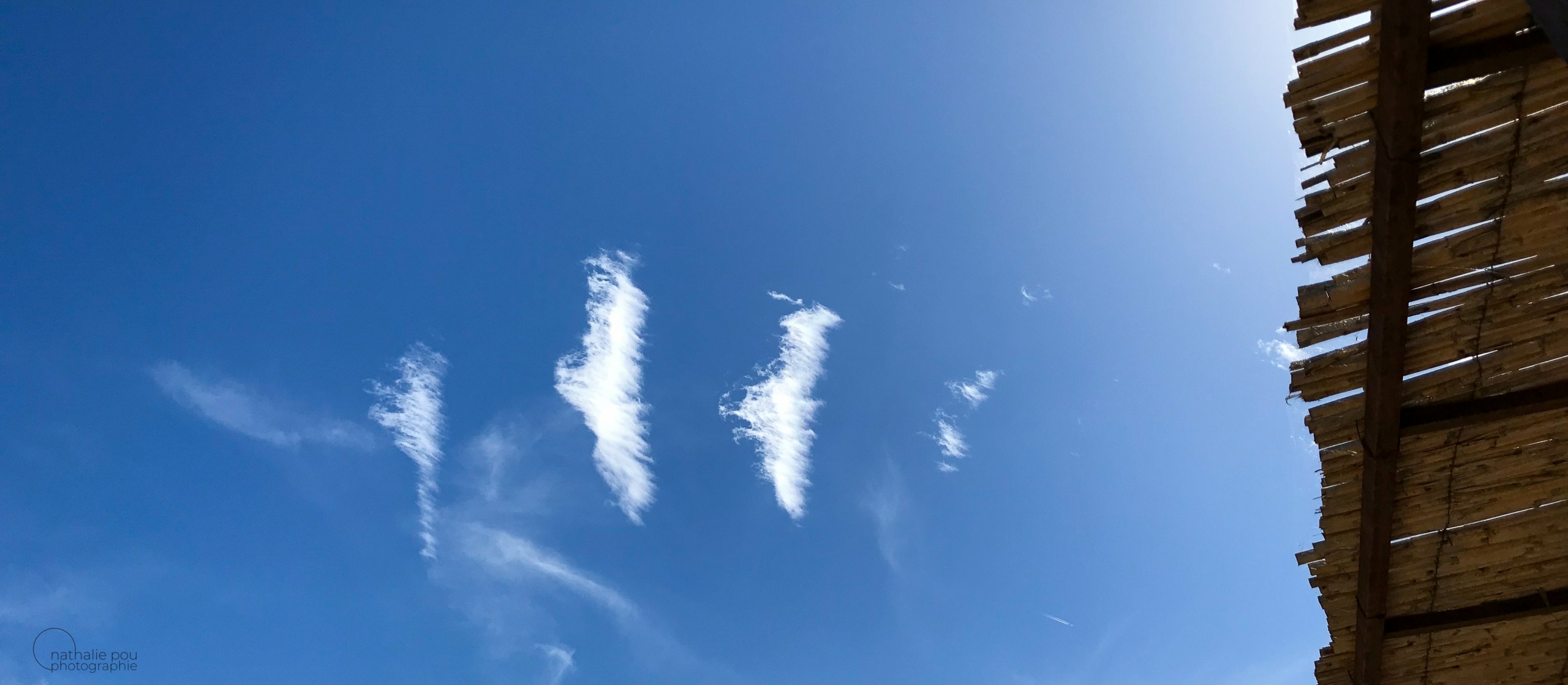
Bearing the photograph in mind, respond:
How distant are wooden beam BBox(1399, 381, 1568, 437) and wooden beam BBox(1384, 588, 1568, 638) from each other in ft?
3.77

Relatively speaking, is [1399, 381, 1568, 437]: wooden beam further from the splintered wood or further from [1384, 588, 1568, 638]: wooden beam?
[1384, 588, 1568, 638]: wooden beam

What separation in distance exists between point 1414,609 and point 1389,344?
1.71 metres

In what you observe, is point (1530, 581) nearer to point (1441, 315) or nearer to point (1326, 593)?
point (1326, 593)

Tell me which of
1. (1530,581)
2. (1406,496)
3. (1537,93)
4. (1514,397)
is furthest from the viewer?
(1530,581)

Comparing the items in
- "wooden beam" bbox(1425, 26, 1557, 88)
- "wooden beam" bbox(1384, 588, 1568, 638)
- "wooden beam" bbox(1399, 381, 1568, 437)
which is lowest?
"wooden beam" bbox(1384, 588, 1568, 638)

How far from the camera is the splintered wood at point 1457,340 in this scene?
8.30 ft

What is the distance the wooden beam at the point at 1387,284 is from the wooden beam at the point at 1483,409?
0.48ft

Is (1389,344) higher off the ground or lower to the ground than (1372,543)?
higher

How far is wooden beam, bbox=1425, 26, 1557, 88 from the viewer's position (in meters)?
2.38

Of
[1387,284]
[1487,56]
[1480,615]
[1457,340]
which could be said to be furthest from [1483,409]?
[1487,56]

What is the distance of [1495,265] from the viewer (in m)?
2.85

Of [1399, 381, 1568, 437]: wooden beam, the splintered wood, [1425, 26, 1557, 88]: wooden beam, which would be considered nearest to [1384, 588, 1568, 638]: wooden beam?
the splintered wood

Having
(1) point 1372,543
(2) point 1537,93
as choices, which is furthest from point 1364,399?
(2) point 1537,93

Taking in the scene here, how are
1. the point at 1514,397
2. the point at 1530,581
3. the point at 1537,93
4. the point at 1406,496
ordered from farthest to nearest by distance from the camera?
the point at 1530,581 → the point at 1406,496 → the point at 1514,397 → the point at 1537,93
